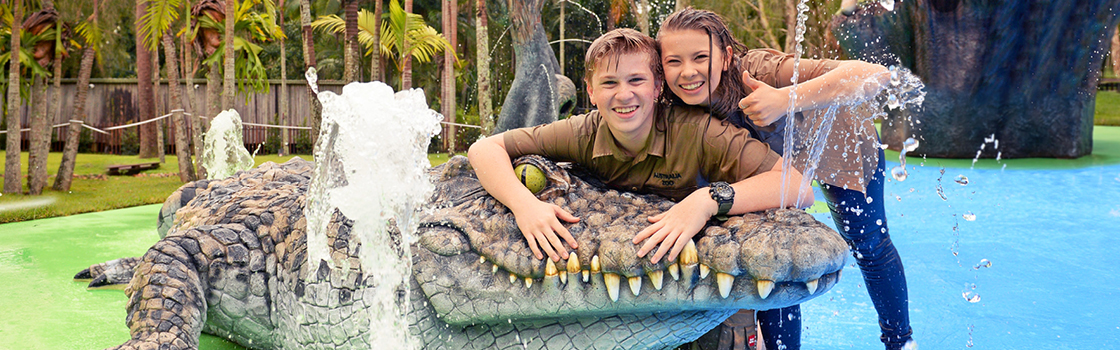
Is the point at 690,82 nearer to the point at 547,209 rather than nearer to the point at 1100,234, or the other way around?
the point at 547,209

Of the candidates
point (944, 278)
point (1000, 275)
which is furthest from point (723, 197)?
point (1000, 275)

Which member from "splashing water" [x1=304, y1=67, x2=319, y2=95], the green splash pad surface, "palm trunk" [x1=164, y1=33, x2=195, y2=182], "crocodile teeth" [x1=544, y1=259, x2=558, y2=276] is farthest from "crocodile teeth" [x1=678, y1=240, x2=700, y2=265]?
"palm trunk" [x1=164, y1=33, x2=195, y2=182]

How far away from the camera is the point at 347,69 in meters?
10.8

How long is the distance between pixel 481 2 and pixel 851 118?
28.4ft

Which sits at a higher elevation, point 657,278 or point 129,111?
point 129,111

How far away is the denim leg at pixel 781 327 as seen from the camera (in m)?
2.23

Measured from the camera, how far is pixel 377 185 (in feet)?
6.35

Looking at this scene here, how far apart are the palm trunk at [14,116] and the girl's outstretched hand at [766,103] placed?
7401mm

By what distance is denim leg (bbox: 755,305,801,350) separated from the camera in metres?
2.23

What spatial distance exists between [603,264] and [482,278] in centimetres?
32

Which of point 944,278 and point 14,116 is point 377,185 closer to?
point 944,278

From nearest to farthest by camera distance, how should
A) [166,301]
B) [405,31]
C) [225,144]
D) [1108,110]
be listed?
[166,301] < [225,144] < [405,31] < [1108,110]

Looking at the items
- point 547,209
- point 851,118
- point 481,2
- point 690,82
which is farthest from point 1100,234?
point 481,2

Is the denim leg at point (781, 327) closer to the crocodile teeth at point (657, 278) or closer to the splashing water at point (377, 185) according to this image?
the crocodile teeth at point (657, 278)
